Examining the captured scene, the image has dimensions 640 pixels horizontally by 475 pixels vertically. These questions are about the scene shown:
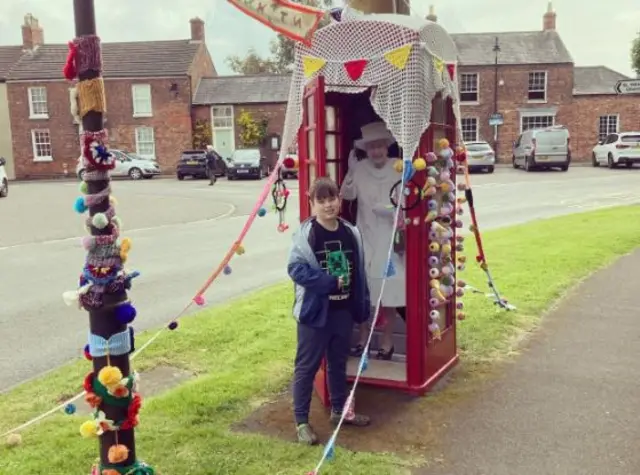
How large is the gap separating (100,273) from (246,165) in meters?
30.3

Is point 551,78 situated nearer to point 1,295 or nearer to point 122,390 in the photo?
point 1,295

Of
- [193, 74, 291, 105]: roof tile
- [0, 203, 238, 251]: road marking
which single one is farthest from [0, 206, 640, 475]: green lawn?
[193, 74, 291, 105]: roof tile

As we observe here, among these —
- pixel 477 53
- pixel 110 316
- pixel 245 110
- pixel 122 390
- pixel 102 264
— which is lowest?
pixel 122 390

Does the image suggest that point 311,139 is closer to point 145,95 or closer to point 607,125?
point 145,95

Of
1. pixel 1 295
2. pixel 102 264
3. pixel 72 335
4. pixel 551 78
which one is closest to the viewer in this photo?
pixel 102 264

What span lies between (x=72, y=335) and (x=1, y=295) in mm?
2409

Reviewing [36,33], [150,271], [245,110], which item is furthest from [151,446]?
[36,33]

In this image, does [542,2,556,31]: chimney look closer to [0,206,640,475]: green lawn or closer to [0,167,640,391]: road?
[0,167,640,391]: road

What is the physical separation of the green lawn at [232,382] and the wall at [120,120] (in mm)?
34215

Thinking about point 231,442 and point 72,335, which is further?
point 72,335

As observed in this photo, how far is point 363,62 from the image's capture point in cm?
448

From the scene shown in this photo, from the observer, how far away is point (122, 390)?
3.13 m

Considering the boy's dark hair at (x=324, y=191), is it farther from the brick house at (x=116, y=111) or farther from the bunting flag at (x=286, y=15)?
the brick house at (x=116, y=111)

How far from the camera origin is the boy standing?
3.96 m
